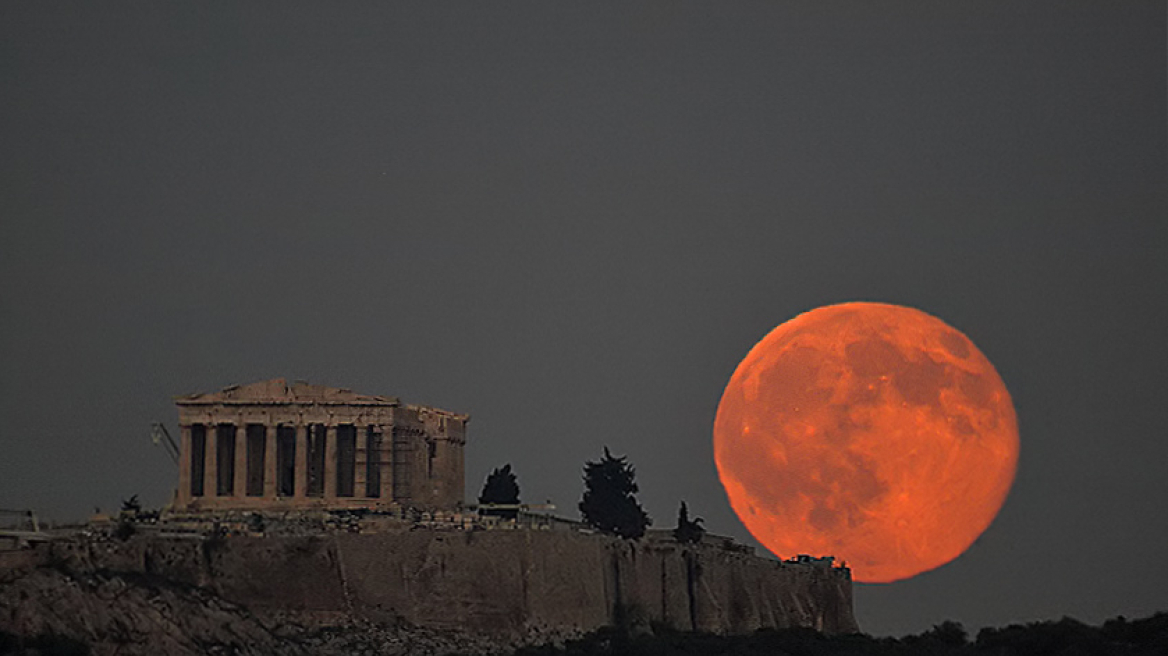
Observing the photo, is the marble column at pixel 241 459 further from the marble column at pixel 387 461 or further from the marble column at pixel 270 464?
the marble column at pixel 387 461

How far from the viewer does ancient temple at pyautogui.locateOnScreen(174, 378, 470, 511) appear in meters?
101

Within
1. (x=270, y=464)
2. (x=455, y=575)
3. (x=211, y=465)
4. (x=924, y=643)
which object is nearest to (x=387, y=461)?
(x=270, y=464)

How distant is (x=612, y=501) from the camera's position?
111688 millimetres

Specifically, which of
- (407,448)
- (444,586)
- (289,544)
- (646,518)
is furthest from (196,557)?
(646,518)

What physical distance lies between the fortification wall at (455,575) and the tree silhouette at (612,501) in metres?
1.86

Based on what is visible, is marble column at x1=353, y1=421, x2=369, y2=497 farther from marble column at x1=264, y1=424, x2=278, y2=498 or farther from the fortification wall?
the fortification wall

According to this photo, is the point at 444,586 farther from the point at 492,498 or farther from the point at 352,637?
the point at 492,498

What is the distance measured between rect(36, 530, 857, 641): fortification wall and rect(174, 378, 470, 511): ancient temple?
7.22 meters

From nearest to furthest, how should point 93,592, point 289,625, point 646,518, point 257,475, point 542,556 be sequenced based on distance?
point 93,592
point 289,625
point 542,556
point 257,475
point 646,518

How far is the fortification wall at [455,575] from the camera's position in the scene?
87625 mm

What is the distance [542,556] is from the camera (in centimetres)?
9656

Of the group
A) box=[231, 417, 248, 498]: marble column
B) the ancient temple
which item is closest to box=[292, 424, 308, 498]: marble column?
the ancient temple

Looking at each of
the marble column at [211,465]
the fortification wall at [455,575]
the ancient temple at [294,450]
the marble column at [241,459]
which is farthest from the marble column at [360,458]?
the fortification wall at [455,575]

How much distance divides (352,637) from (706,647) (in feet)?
56.8
